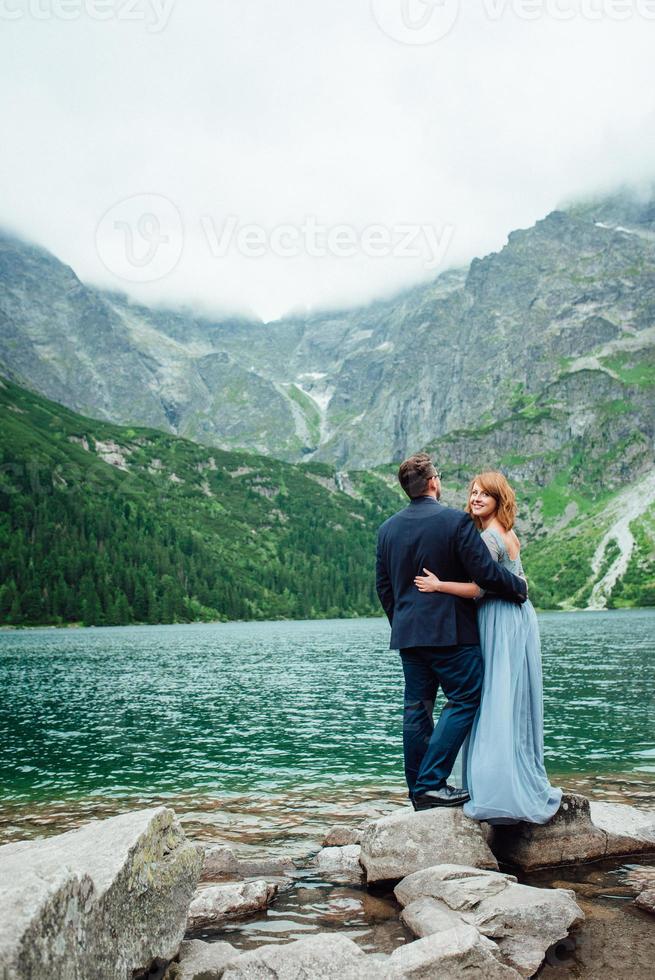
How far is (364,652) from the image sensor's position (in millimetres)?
92562

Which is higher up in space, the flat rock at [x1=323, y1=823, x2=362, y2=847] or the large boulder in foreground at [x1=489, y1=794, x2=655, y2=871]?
the large boulder in foreground at [x1=489, y1=794, x2=655, y2=871]

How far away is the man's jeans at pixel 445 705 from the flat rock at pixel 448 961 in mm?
3404

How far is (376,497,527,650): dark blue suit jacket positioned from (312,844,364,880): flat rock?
357cm

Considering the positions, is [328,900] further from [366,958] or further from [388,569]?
[388,569]

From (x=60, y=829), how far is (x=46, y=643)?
375 feet

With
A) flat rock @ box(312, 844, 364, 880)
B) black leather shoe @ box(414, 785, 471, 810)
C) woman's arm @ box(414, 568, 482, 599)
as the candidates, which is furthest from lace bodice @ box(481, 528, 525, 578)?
flat rock @ box(312, 844, 364, 880)

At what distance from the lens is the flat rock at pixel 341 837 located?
13.6 m

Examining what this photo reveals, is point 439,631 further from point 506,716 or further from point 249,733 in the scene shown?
point 249,733

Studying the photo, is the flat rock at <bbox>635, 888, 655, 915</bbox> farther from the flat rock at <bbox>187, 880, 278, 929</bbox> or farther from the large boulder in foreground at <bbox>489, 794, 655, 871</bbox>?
the flat rock at <bbox>187, 880, 278, 929</bbox>

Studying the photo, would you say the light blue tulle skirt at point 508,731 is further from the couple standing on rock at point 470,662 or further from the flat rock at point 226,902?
the flat rock at point 226,902

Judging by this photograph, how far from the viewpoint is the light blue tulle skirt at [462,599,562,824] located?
32.5 feet

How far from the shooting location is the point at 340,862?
37.8ft

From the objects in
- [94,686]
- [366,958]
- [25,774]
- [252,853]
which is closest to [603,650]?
[94,686]

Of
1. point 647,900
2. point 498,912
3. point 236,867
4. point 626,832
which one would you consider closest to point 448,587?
point 498,912
